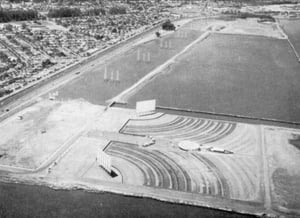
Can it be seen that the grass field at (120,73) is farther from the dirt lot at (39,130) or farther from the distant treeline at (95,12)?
the distant treeline at (95,12)

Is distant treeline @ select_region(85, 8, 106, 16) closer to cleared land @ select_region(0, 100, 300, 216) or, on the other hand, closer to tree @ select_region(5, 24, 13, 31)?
tree @ select_region(5, 24, 13, 31)

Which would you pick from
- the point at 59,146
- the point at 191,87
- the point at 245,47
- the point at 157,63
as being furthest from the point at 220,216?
the point at 245,47

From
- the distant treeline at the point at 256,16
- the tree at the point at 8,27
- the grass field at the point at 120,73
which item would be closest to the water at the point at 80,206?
the grass field at the point at 120,73

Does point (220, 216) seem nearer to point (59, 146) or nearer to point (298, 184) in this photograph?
point (298, 184)

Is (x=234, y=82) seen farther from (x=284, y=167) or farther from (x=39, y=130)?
(x=39, y=130)

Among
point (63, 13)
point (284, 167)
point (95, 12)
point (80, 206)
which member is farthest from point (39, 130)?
point (95, 12)

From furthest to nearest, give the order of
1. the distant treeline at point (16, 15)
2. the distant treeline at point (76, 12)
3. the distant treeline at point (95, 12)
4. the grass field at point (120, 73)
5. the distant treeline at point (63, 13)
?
the distant treeline at point (95, 12) < the distant treeline at point (76, 12) < the distant treeline at point (63, 13) < the distant treeline at point (16, 15) < the grass field at point (120, 73)
